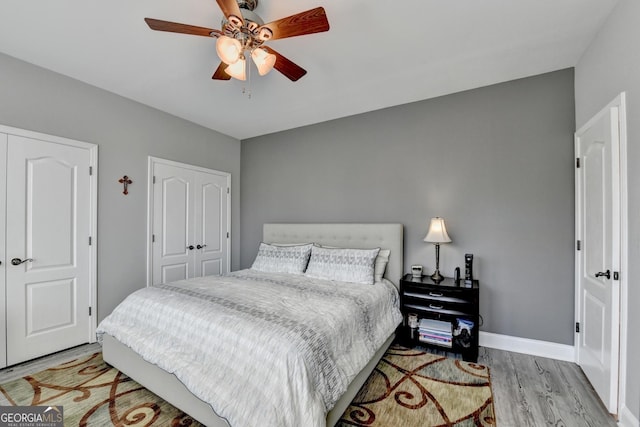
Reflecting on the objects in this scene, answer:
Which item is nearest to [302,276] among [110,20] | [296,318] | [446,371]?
[296,318]

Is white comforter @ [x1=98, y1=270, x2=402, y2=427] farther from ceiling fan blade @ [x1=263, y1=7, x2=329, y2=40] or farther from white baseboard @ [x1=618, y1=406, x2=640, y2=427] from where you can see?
ceiling fan blade @ [x1=263, y1=7, x2=329, y2=40]

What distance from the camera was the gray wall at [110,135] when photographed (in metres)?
A: 2.63

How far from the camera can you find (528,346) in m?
2.80

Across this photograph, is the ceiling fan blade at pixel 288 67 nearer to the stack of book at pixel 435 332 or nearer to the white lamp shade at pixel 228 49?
the white lamp shade at pixel 228 49

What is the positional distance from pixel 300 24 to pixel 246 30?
37 cm

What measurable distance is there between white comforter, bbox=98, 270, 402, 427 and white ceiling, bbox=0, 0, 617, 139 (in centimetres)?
208

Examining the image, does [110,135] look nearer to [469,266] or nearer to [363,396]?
[363,396]

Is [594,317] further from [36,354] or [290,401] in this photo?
[36,354]

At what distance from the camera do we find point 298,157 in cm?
430

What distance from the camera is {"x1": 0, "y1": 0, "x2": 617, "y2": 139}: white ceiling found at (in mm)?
1960

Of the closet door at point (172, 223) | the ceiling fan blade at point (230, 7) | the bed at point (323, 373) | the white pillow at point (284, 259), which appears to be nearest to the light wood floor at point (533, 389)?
the bed at point (323, 373)

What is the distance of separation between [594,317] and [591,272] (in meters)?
0.35

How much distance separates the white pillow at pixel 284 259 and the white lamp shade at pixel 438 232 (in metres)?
1.44

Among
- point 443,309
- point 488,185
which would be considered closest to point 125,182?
point 443,309
